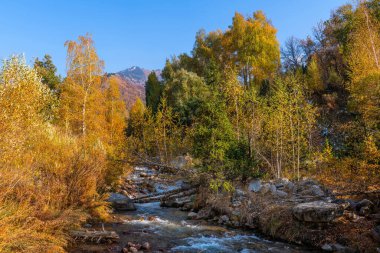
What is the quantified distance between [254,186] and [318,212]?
5.24 metres

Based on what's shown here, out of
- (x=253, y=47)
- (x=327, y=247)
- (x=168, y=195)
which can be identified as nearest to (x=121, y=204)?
(x=168, y=195)

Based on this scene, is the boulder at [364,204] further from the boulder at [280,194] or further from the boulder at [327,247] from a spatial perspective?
the boulder at [280,194]

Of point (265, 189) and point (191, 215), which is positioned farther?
point (191, 215)

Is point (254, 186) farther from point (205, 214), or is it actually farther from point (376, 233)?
point (376, 233)

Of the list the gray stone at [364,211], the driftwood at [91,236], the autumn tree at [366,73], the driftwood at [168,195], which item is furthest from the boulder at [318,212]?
the driftwood at [168,195]

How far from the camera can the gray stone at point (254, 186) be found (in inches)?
598

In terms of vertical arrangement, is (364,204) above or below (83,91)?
below

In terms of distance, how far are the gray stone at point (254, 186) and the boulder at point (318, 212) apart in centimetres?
432

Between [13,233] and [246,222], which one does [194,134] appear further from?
[13,233]

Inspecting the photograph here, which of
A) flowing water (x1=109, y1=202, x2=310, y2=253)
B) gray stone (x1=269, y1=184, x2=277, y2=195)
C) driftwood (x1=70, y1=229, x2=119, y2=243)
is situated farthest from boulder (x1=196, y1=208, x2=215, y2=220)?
driftwood (x1=70, y1=229, x2=119, y2=243)

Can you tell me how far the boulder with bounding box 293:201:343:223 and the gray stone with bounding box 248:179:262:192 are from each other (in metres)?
4.32

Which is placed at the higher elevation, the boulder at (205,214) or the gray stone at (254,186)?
the gray stone at (254,186)

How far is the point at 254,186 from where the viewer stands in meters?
15.5

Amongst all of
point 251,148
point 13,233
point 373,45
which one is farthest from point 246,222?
point 373,45
